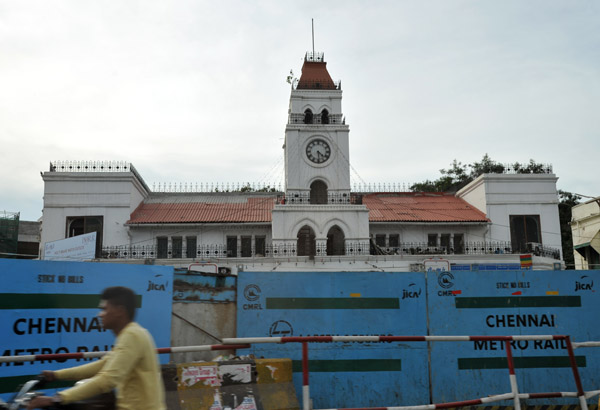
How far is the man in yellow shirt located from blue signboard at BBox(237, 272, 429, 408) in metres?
5.14

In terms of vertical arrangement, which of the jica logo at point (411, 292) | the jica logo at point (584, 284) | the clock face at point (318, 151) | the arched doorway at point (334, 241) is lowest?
the jica logo at point (411, 292)

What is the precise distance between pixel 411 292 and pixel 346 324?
136cm

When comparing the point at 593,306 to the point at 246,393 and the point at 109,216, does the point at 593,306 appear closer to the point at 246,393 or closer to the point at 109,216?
the point at 246,393

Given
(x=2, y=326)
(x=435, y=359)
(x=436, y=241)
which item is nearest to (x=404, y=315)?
(x=435, y=359)

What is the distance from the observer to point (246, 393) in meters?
8.09

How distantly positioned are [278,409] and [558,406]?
5077 mm

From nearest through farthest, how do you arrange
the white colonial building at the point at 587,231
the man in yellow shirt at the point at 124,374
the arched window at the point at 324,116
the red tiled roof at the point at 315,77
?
the man in yellow shirt at the point at 124,374 < the white colonial building at the point at 587,231 < the arched window at the point at 324,116 < the red tiled roof at the point at 315,77

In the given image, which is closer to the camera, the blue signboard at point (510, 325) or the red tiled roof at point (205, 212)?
the blue signboard at point (510, 325)

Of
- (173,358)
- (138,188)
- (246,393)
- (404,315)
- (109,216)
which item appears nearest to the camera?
(246,393)

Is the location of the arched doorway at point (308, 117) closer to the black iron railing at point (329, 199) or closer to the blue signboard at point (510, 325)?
the black iron railing at point (329, 199)

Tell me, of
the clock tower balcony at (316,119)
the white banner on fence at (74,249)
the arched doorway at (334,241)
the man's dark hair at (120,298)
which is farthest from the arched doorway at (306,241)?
the man's dark hair at (120,298)

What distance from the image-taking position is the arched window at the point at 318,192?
35.0m

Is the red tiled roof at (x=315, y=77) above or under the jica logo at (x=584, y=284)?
above

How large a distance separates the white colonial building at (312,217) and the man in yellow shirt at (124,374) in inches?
1039
